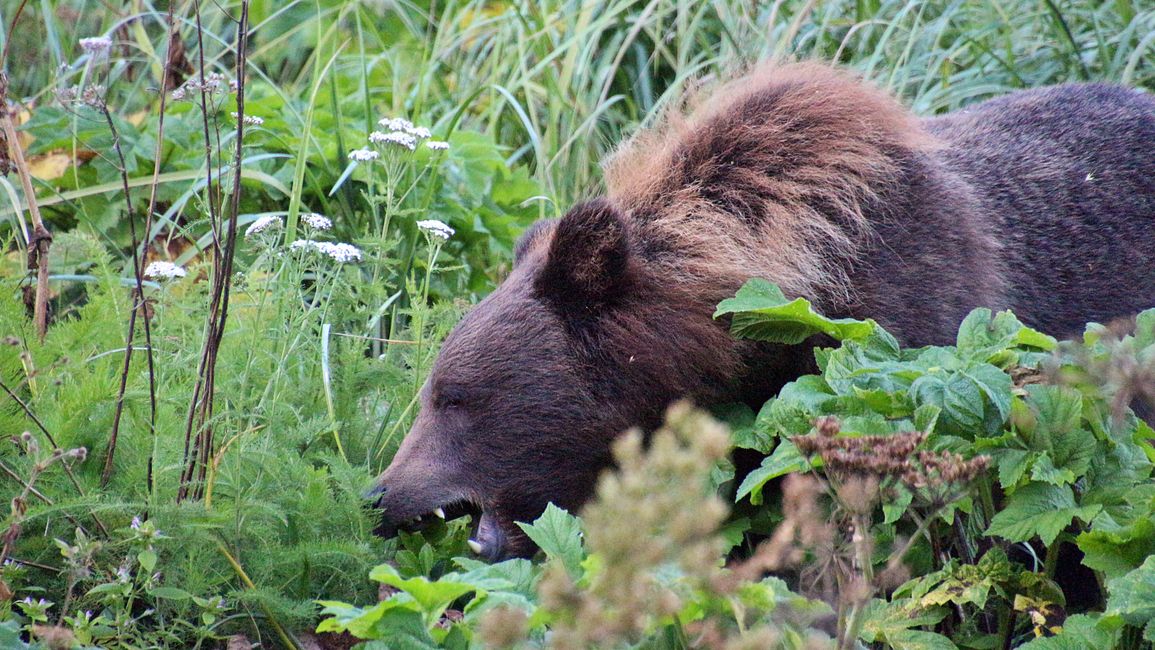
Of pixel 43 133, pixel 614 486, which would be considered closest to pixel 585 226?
pixel 614 486

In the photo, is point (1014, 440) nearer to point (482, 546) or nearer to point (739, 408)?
point (739, 408)

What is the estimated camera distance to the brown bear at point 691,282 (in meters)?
3.38

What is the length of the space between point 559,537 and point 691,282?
3.54ft

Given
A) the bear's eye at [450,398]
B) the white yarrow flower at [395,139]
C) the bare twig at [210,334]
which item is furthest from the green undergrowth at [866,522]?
the white yarrow flower at [395,139]

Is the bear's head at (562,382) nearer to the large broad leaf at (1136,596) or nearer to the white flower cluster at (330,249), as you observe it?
the white flower cluster at (330,249)

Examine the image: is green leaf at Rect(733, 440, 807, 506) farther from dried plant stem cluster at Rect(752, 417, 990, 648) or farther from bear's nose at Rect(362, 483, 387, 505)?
bear's nose at Rect(362, 483, 387, 505)

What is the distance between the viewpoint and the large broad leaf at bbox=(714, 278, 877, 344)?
2.93 meters

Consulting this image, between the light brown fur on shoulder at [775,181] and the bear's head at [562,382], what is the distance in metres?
0.14

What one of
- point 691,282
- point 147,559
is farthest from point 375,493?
point 691,282

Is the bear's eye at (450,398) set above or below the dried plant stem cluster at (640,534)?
below

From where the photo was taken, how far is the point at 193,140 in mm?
5625

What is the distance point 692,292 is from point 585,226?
344 millimetres

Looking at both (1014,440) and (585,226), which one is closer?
(1014,440)

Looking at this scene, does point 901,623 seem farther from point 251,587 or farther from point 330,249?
point 330,249
